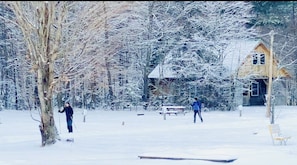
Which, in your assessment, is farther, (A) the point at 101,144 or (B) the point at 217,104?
(B) the point at 217,104

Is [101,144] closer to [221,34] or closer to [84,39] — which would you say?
[84,39]

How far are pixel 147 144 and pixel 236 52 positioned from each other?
27.8 metres

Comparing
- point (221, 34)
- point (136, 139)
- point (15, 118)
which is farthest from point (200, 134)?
point (221, 34)

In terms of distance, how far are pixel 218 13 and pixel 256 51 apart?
716 centimetres

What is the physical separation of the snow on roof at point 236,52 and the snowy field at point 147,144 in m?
13.7

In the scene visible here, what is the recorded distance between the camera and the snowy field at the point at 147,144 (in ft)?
53.3

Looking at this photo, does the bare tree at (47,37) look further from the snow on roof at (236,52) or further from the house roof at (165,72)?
the snow on roof at (236,52)

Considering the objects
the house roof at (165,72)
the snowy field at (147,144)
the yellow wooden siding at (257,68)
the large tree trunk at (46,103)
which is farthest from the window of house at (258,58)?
the large tree trunk at (46,103)

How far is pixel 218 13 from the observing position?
144ft

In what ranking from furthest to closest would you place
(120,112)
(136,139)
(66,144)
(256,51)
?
(256,51) → (120,112) → (136,139) → (66,144)

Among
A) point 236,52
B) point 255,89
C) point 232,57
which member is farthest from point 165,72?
point 255,89

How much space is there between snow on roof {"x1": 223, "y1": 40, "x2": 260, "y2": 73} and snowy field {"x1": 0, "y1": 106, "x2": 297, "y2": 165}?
13721 mm

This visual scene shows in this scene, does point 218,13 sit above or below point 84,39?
above

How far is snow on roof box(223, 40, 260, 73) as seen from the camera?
45906 millimetres
